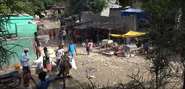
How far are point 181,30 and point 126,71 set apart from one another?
15.3ft

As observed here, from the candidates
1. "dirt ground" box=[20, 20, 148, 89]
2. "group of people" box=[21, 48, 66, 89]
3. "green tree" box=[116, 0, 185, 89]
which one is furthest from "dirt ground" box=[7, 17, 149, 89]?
"green tree" box=[116, 0, 185, 89]

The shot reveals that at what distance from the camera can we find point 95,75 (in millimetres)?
8219

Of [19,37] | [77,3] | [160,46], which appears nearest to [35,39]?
[19,37]

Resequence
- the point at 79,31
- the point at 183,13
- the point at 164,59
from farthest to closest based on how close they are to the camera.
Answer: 1. the point at 79,31
2. the point at 164,59
3. the point at 183,13

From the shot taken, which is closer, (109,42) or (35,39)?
(35,39)

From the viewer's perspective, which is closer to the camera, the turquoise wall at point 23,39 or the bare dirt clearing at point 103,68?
the bare dirt clearing at point 103,68

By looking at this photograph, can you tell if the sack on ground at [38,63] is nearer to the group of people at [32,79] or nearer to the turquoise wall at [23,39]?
the group of people at [32,79]

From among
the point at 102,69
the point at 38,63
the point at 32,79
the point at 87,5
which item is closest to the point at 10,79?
the point at 32,79

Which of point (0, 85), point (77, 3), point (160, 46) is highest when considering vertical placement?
point (77, 3)

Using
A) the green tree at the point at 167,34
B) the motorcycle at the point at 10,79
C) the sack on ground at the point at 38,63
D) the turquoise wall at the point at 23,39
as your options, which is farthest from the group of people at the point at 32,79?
the green tree at the point at 167,34

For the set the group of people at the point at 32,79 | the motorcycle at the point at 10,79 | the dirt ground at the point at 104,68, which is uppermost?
the group of people at the point at 32,79

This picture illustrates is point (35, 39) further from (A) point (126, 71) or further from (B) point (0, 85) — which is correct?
(A) point (126, 71)

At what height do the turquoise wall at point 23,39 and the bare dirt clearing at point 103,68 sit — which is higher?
the turquoise wall at point 23,39

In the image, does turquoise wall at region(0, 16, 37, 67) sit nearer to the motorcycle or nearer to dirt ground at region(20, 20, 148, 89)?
dirt ground at region(20, 20, 148, 89)
